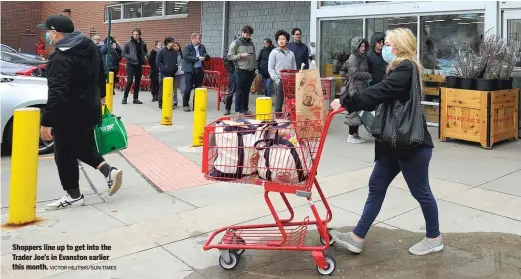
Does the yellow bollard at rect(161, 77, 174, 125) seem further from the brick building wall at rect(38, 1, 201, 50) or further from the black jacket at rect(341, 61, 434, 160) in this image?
the brick building wall at rect(38, 1, 201, 50)

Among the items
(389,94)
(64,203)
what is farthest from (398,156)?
(64,203)

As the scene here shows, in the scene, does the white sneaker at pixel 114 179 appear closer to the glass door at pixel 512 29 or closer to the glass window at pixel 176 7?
the glass door at pixel 512 29

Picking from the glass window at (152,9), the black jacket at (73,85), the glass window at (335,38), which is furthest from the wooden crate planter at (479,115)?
the glass window at (152,9)

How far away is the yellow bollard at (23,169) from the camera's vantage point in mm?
4836

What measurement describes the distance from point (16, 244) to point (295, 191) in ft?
7.86

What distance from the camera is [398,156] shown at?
4043 millimetres

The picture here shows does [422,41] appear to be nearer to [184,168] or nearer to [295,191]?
[184,168]

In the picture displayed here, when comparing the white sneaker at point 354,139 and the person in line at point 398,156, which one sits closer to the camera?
the person in line at point 398,156

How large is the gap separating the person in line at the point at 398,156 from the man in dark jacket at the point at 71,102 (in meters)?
2.64

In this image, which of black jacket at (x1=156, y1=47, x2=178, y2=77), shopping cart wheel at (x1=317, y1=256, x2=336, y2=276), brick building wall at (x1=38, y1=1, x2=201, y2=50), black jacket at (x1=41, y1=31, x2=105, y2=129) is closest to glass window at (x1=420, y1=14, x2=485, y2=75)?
black jacket at (x1=156, y1=47, x2=178, y2=77)

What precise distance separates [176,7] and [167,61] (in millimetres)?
8646

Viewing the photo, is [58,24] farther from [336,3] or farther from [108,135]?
[336,3]

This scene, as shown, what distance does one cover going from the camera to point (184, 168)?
283 inches

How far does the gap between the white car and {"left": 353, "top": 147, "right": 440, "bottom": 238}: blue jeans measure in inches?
215
